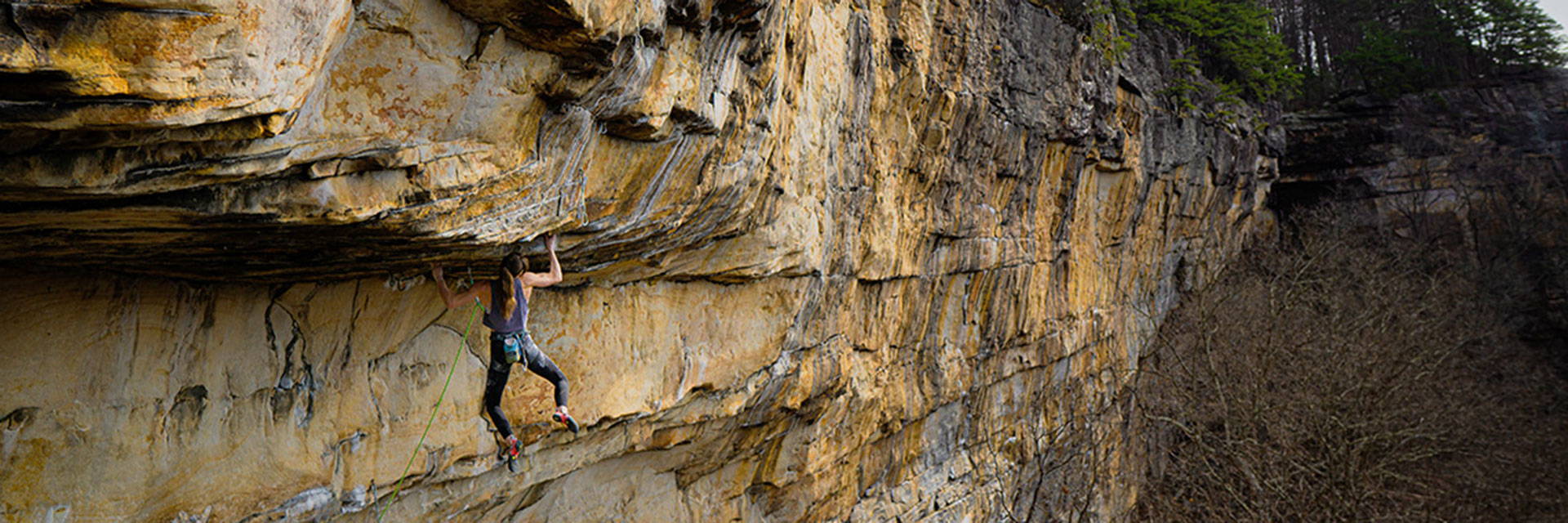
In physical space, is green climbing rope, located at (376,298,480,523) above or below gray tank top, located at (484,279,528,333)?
below

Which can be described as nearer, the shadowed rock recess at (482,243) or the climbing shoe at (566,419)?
the shadowed rock recess at (482,243)

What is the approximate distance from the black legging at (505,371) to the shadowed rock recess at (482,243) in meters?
0.51

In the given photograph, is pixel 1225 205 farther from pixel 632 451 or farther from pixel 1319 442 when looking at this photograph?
pixel 632 451

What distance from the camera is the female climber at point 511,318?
5.11 meters

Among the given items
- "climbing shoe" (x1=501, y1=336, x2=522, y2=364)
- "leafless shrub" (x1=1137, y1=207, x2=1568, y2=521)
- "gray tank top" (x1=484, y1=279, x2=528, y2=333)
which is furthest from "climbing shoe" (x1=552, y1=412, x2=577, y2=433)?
"leafless shrub" (x1=1137, y1=207, x2=1568, y2=521)

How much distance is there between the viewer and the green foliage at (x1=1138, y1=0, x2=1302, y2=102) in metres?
22.0

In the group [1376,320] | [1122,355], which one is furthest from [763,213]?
[1376,320]

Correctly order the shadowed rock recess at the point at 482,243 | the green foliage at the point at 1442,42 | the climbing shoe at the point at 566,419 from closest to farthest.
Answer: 1. the shadowed rock recess at the point at 482,243
2. the climbing shoe at the point at 566,419
3. the green foliage at the point at 1442,42

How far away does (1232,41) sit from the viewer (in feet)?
79.5

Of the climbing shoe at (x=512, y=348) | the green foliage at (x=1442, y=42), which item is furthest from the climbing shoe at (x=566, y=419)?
the green foliage at (x=1442, y=42)

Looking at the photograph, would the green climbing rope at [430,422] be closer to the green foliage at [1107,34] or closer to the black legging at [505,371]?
the black legging at [505,371]

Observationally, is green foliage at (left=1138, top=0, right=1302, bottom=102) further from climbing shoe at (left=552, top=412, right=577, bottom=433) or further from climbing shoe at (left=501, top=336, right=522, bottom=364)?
climbing shoe at (left=501, top=336, right=522, bottom=364)

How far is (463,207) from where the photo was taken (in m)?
4.39

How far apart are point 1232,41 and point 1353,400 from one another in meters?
11.3
